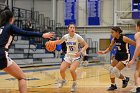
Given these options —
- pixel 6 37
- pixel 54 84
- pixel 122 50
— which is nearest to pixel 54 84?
pixel 54 84

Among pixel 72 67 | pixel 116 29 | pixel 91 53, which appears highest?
pixel 116 29

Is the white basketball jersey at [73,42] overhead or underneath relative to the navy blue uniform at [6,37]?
underneath

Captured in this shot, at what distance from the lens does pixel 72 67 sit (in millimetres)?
9492

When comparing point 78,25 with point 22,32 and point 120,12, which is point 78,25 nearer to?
point 120,12

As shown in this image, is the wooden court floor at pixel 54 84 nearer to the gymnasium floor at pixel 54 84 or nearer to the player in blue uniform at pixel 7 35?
the gymnasium floor at pixel 54 84

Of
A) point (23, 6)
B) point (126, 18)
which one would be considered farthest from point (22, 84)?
point (23, 6)

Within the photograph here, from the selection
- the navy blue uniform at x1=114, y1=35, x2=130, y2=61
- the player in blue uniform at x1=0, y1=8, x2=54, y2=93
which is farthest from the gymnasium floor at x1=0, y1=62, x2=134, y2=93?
the player in blue uniform at x1=0, y1=8, x2=54, y2=93

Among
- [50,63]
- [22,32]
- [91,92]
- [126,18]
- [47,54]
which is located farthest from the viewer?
[126,18]

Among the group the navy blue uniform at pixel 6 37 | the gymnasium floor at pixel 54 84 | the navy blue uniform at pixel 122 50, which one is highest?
the navy blue uniform at pixel 6 37

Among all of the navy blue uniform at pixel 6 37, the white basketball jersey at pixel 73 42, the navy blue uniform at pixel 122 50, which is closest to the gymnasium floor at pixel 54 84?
the navy blue uniform at pixel 122 50

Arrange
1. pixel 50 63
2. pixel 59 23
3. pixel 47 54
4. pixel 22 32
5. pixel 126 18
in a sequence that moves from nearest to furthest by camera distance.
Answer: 1. pixel 22 32
2. pixel 50 63
3. pixel 47 54
4. pixel 126 18
5. pixel 59 23

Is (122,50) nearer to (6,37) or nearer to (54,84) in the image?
(54,84)

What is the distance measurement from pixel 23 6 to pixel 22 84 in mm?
28041

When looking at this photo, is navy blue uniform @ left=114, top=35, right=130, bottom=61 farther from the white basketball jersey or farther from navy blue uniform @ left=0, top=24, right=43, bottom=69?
navy blue uniform @ left=0, top=24, right=43, bottom=69
